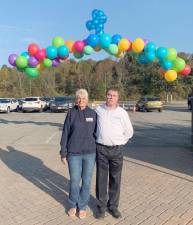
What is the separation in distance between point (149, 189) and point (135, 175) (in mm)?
1216

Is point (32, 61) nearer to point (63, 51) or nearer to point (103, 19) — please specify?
point (63, 51)

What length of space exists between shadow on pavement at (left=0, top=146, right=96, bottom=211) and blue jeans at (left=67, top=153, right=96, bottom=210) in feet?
1.16

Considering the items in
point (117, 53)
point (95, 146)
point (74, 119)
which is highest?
point (117, 53)

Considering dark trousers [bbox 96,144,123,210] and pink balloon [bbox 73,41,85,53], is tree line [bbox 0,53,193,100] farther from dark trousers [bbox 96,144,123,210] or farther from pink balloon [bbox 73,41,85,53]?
dark trousers [bbox 96,144,123,210]

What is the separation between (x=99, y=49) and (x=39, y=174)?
25.7 feet

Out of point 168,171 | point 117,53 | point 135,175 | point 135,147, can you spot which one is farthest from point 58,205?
point 117,53

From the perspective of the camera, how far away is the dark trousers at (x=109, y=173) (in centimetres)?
580

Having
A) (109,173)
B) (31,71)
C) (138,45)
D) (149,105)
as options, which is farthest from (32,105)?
(109,173)

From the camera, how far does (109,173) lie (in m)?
A: 5.95

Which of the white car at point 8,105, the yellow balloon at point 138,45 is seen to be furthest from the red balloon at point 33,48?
the white car at point 8,105

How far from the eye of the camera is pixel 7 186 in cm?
772

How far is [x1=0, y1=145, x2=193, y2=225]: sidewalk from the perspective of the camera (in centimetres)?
572

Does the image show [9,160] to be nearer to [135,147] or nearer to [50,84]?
[135,147]

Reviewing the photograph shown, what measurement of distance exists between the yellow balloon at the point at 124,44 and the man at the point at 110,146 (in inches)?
372
